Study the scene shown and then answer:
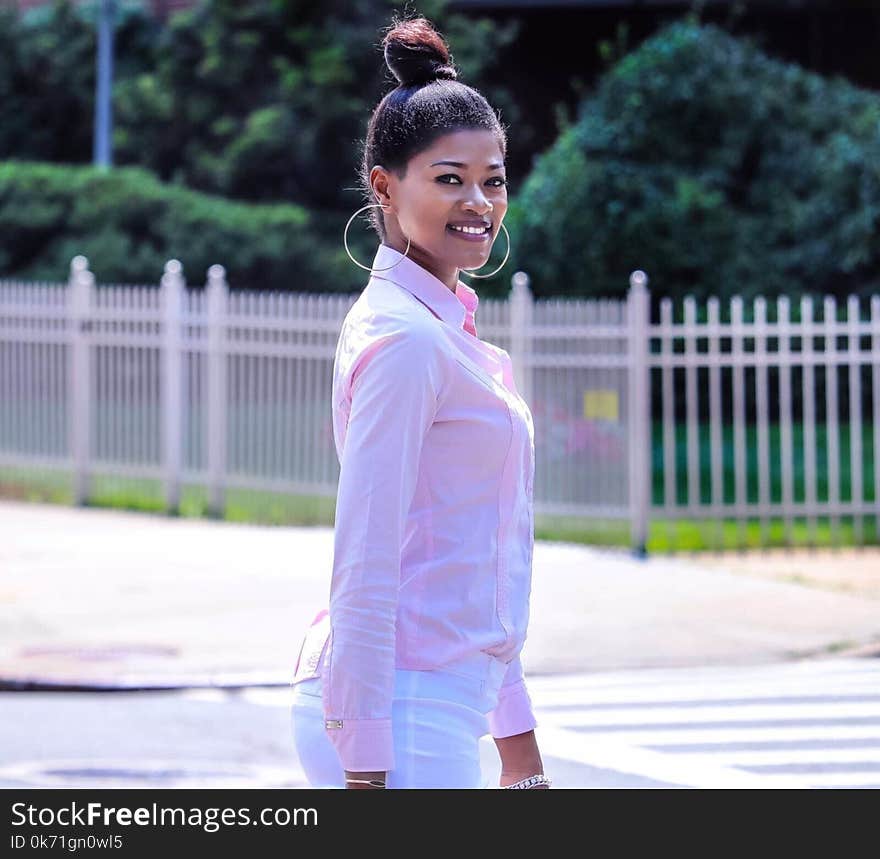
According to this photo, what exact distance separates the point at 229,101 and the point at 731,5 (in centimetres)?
705

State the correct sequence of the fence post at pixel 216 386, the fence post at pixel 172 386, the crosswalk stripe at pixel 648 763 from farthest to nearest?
the fence post at pixel 172 386 → the fence post at pixel 216 386 → the crosswalk stripe at pixel 648 763

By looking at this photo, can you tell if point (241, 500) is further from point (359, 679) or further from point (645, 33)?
point (645, 33)

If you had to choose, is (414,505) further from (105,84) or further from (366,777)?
(105,84)

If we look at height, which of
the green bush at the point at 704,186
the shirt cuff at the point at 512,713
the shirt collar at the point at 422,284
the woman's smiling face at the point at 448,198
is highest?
the green bush at the point at 704,186

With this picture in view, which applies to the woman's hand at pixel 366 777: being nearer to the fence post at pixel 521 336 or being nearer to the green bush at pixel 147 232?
the fence post at pixel 521 336

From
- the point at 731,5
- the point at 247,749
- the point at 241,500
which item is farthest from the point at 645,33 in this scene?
the point at 247,749

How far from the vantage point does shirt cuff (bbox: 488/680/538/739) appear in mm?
3035

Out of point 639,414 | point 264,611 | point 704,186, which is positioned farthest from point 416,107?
point 704,186

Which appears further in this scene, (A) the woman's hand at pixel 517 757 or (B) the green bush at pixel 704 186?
(B) the green bush at pixel 704 186

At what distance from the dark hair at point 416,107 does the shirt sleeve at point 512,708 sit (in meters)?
0.75

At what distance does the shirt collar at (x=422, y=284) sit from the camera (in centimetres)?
283

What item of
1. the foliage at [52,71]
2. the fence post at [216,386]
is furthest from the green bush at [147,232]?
the fence post at [216,386]

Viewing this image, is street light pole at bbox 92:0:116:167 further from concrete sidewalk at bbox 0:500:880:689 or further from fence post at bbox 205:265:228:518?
concrete sidewalk at bbox 0:500:880:689

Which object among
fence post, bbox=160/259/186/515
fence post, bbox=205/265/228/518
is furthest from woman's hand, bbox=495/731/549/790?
fence post, bbox=160/259/186/515
